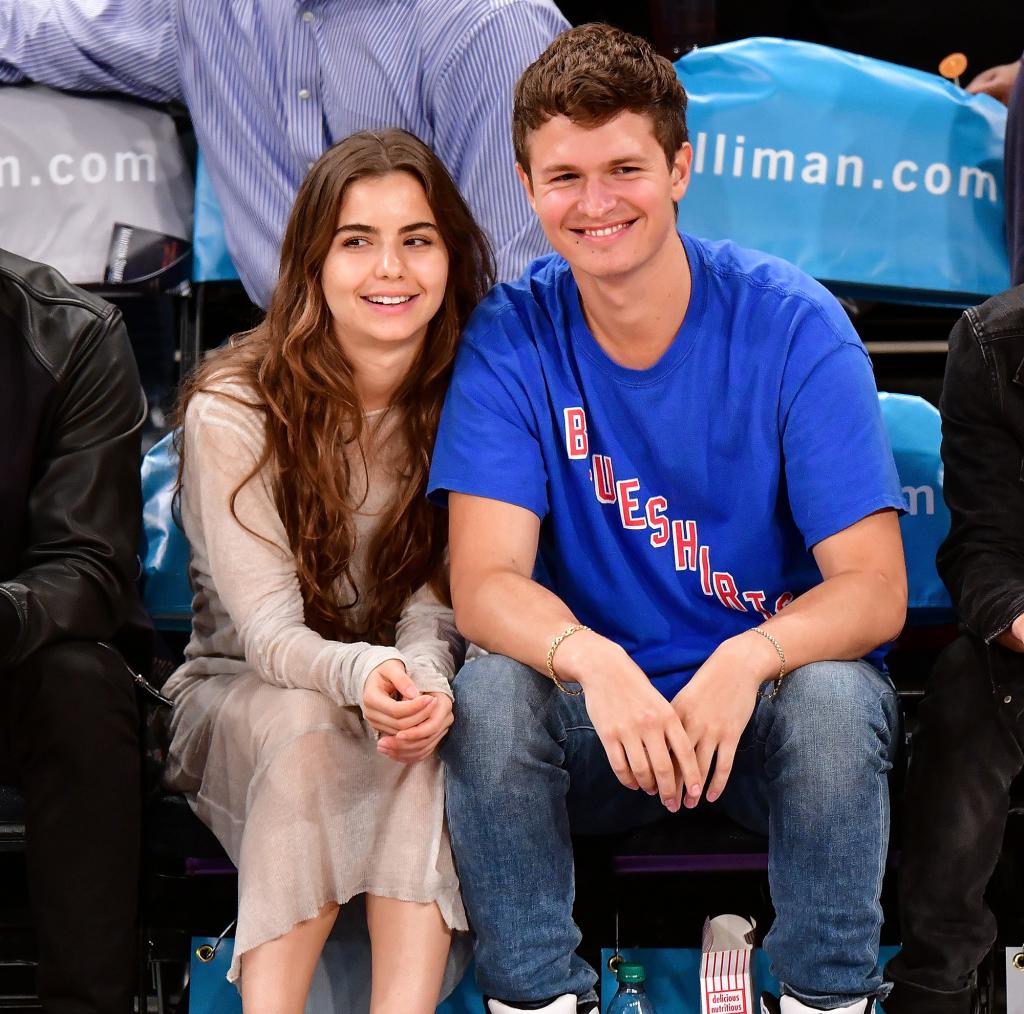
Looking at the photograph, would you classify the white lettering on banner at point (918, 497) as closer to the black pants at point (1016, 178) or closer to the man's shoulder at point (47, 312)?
the black pants at point (1016, 178)

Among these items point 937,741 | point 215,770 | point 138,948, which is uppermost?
point 937,741

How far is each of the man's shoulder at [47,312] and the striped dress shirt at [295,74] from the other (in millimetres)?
583

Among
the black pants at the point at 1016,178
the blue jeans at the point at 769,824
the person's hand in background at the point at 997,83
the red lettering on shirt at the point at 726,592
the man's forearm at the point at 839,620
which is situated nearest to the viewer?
the blue jeans at the point at 769,824

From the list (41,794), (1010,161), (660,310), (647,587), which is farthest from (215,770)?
(1010,161)

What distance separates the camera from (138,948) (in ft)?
6.18

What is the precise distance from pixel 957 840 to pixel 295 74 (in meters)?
1.74

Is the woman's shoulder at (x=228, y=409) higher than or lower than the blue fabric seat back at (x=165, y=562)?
higher

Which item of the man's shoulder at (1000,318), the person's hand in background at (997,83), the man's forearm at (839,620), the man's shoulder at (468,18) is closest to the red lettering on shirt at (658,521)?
the man's forearm at (839,620)

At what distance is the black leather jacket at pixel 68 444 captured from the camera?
204cm

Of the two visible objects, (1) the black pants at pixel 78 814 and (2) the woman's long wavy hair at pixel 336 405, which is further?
(2) the woman's long wavy hair at pixel 336 405

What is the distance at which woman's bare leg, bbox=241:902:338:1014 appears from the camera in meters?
1.83

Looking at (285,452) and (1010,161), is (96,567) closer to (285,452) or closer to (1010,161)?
(285,452)

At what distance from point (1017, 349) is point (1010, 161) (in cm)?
82

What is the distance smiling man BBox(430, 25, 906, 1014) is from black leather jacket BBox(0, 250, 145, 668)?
444 mm
